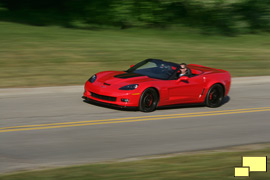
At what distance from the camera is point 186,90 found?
460 inches

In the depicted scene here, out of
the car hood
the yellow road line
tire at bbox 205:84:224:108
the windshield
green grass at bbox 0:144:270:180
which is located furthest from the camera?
tire at bbox 205:84:224:108

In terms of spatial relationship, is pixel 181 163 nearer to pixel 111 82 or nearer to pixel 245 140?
pixel 245 140

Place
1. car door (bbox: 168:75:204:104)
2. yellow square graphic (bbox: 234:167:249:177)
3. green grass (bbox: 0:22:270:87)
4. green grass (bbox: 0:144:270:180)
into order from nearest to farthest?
green grass (bbox: 0:144:270:180) < yellow square graphic (bbox: 234:167:249:177) < car door (bbox: 168:75:204:104) < green grass (bbox: 0:22:270:87)

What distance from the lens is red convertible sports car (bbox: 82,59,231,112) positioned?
10.8m

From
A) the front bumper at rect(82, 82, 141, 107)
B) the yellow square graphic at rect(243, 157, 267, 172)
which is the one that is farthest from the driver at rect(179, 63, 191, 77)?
the yellow square graphic at rect(243, 157, 267, 172)

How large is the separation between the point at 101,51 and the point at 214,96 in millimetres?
8468

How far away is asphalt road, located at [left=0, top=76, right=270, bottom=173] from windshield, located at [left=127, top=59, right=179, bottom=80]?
0.88 metres

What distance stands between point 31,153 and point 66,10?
2259cm

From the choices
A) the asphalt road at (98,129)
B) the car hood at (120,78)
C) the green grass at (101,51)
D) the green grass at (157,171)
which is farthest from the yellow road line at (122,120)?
the green grass at (101,51)

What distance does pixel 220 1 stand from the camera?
27.5 metres

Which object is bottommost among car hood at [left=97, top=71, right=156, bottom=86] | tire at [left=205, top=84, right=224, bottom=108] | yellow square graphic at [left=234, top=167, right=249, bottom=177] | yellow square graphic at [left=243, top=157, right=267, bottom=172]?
yellow square graphic at [left=234, top=167, right=249, bottom=177]

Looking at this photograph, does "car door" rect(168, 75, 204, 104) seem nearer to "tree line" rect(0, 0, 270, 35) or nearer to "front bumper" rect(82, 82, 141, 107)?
"front bumper" rect(82, 82, 141, 107)

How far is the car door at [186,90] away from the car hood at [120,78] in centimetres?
65

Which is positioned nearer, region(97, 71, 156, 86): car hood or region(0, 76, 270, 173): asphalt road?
region(0, 76, 270, 173): asphalt road
